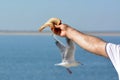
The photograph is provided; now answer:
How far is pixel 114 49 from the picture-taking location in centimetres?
318

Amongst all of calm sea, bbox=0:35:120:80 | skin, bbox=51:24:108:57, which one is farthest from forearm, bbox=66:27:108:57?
calm sea, bbox=0:35:120:80

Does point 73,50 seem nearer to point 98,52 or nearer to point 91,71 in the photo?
point 98,52

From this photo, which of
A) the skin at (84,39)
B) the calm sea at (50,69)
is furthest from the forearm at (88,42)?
the calm sea at (50,69)

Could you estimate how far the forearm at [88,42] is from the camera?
129 inches

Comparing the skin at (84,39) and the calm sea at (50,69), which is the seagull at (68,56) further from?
the calm sea at (50,69)

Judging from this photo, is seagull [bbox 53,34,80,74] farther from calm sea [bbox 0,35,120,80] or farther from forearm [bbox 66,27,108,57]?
calm sea [bbox 0,35,120,80]

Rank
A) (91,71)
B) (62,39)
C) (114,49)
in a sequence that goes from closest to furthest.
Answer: (114,49)
(62,39)
(91,71)

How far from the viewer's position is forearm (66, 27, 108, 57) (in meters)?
3.27

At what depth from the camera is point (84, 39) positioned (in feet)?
10.9

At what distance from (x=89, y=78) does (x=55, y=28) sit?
112 ft

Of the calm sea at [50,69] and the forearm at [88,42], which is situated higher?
the forearm at [88,42]

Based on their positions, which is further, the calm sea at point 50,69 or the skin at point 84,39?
the calm sea at point 50,69

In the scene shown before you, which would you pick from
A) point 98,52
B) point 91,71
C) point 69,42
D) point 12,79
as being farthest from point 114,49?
point 91,71

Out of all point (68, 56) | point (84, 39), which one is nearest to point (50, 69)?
point (68, 56)
